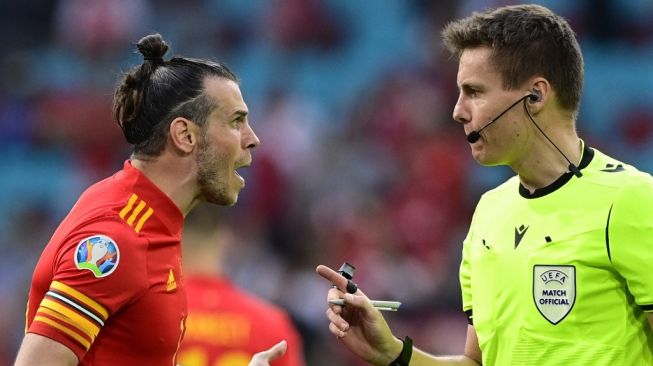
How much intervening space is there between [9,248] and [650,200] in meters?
7.49

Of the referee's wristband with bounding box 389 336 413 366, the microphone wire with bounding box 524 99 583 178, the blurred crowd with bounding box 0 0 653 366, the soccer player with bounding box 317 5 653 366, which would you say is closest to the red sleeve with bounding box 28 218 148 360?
the soccer player with bounding box 317 5 653 366

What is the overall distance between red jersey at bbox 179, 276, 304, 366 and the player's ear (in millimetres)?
1531

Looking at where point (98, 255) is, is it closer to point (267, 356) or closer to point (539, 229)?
point (267, 356)

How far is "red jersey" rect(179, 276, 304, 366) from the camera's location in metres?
4.94

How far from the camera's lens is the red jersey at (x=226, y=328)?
16.2 ft

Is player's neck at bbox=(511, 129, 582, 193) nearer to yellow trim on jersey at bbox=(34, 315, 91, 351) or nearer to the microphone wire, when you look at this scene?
the microphone wire

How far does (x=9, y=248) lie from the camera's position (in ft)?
32.1

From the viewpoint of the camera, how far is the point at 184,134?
11.9ft

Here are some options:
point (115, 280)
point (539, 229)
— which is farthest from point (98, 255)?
point (539, 229)

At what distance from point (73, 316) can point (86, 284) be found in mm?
93

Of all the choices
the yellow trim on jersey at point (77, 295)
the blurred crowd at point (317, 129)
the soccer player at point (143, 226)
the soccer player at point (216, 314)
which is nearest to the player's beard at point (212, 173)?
the soccer player at point (143, 226)

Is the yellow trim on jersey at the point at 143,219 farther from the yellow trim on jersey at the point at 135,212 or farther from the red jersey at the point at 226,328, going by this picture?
the red jersey at the point at 226,328

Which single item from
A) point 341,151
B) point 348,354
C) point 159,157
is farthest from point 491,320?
point 341,151

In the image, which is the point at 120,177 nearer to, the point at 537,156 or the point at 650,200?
the point at 537,156
